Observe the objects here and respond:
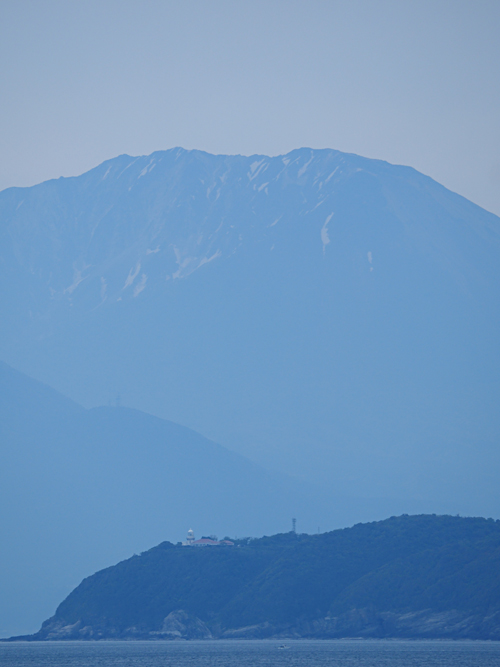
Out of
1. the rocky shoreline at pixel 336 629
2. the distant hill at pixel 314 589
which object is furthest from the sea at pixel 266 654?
the distant hill at pixel 314 589

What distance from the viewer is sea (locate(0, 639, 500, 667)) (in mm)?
115400

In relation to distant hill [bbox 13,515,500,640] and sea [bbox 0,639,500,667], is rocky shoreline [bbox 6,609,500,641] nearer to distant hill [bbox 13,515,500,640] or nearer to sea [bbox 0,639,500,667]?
distant hill [bbox 13,515,500,640]

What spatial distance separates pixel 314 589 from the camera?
16012cm

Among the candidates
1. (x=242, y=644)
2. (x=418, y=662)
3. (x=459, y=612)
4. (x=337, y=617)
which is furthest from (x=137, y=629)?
(x=418, y=662)

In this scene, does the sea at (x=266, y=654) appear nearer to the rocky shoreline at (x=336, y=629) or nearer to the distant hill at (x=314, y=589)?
the rocky shoreline at (x=336, y=629)

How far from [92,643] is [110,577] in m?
11.2

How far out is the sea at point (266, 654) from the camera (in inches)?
4543

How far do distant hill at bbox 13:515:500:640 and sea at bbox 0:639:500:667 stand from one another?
2.65m

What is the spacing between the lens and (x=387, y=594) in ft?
A: 507

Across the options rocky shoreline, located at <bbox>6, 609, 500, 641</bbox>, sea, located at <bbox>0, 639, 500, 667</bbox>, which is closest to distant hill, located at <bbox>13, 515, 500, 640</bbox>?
rocky shoreline, located at <bbox>6, 609, 500, 641</bbox>

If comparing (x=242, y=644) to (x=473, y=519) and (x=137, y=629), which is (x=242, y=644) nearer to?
(x=137, y=629)

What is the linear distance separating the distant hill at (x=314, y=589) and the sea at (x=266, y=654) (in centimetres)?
265

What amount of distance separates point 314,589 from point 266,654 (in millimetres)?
28381

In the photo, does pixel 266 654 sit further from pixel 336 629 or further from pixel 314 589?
pixel 314 589
